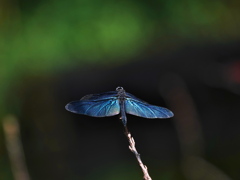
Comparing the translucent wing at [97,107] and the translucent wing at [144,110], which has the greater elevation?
the translucent wing at [97,107]

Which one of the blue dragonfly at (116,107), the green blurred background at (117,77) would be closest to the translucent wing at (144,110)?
the blue dragonfly at (116,107)

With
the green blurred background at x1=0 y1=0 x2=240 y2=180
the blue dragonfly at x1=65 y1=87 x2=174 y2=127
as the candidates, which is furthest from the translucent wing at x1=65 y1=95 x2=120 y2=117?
the green blurred background at x1=0 y1=0 x2=240 y2=180

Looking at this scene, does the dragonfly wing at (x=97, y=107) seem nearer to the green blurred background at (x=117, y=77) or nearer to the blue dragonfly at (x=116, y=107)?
the blue dragonfly at (x=116, y=107)

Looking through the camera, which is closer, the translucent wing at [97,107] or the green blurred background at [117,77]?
the translucent wing at [97,107]

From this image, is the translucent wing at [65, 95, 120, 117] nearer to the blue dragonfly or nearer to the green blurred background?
the blue dragonfly

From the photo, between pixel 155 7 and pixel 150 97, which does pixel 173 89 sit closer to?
pixel 150 97

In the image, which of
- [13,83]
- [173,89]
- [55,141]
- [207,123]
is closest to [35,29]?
[13,83]
